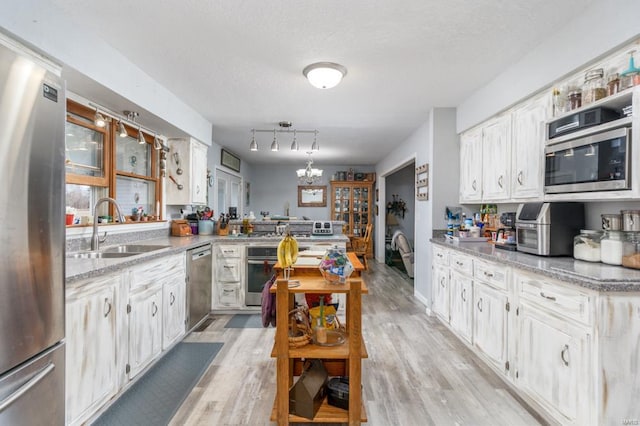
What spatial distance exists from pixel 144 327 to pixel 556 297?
107 inches

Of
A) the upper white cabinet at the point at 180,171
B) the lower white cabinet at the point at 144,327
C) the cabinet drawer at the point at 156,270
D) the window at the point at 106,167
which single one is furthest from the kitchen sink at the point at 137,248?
the upper white cabinet at the point at 180,171

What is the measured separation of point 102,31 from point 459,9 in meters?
2.35

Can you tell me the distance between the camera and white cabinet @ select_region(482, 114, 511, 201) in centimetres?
292

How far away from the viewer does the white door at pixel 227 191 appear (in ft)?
19.8

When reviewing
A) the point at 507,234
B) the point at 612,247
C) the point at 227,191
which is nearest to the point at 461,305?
the point at 507,234

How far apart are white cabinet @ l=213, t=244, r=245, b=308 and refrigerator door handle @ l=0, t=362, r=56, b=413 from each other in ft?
8.69

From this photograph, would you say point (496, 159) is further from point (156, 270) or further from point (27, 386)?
point (27, 386)

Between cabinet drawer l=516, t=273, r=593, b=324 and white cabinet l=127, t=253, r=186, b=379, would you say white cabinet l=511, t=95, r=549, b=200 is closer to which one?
cabinet drawer l=516, t=273, r=593, b=324

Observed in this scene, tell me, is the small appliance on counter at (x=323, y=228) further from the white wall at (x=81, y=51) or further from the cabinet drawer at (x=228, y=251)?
the white wall at (x=81, y=51)

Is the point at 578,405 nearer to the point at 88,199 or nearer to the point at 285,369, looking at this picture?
the point at 285,369

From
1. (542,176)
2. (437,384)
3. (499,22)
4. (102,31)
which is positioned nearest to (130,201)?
(102,31)

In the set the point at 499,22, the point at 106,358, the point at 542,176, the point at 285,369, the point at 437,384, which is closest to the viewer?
the point at 285,369

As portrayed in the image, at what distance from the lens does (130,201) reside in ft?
11.2

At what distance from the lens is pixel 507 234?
2.88 metres
